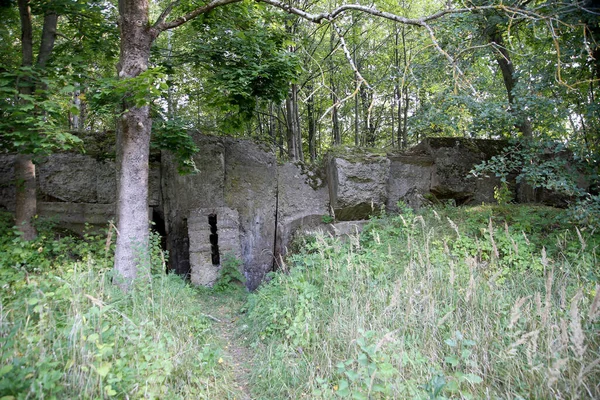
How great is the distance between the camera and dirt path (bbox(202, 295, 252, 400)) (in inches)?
114

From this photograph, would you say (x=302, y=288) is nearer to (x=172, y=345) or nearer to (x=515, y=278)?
(x=172, y=345)

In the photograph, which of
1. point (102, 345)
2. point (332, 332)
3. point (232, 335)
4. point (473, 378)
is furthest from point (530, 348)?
point (232, 335)

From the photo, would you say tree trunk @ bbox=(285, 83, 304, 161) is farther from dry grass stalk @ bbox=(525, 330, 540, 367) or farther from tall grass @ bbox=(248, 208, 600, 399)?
dry grass stalk @ bbox=(525, 330, 540, 367)

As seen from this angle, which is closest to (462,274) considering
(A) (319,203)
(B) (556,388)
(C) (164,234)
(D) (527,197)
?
(B) (556,388)

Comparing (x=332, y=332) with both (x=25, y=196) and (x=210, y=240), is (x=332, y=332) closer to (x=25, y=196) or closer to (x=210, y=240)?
(x=210, y=240)

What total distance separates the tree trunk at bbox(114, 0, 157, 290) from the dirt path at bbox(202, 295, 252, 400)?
1.08m

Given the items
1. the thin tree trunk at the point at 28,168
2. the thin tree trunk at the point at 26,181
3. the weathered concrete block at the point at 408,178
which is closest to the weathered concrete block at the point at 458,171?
the weathered concrete block at the point at 408,178

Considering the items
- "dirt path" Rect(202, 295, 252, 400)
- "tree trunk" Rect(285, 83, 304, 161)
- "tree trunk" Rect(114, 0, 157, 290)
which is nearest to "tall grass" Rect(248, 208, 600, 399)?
"dirt path" Rect(202, 295, 252, 400)

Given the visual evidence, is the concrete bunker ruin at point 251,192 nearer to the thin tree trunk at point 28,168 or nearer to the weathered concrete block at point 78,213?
the weathered concrete block at point 78,213

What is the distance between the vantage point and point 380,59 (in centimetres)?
1043

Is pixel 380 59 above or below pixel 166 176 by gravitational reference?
above

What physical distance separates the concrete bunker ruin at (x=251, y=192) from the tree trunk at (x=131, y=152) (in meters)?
1.55

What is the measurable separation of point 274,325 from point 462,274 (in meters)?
1.86

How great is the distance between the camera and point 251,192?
6273 mm
